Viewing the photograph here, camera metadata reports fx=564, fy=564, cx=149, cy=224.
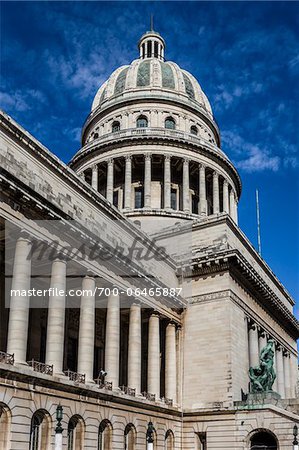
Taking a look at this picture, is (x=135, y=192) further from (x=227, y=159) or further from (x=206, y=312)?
(x=206, y=312)

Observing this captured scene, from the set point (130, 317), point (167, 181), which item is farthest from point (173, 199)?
point (130, 317)

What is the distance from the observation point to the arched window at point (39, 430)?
84.6 ft

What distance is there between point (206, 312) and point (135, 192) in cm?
2289

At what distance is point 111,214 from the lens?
38719 millimetres

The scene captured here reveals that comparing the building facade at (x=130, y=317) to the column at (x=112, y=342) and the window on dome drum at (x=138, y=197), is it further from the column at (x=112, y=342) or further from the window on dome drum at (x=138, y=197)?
the window on dome drum at (x=138, y=197)

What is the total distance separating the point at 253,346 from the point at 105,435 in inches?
648

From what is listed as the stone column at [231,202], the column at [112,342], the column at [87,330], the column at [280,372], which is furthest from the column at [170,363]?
the stone column at [231,202]

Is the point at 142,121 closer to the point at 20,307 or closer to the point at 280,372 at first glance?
the point at 280,372

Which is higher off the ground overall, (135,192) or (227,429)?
(135,192)

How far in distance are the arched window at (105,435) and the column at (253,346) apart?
50.3 feet

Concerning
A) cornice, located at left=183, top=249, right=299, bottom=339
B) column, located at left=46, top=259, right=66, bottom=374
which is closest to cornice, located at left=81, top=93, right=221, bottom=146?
cornice, located at left=183, top=249, right=299, bottom=339

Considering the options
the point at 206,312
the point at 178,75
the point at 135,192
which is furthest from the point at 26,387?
the point at 178,75

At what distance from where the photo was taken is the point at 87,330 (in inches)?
1241

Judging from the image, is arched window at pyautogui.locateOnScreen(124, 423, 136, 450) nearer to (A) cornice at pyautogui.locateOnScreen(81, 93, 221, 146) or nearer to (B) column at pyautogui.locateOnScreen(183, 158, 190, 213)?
(B) column at pyautogui.locateOnScreen(183, 158, 190, 213)
